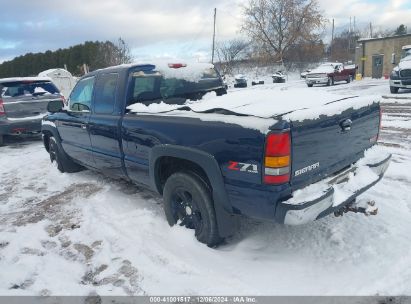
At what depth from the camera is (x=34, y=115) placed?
9508 mm

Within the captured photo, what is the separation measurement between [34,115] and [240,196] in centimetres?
799

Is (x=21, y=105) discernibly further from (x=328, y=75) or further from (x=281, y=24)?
(x=281, y=24)

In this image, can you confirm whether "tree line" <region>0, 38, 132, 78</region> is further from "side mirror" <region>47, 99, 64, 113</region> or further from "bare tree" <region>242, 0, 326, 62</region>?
"side mirror" <region>47, 99, 64, 113</region>

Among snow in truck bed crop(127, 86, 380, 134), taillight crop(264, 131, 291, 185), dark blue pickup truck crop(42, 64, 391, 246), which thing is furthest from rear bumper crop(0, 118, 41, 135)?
taillight crop(264, 131, 291, 185)

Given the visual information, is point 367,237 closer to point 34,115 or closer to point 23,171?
point 23,171

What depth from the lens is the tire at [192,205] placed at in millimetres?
3516

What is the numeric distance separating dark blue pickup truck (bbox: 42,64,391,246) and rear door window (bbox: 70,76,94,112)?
0.70 feet

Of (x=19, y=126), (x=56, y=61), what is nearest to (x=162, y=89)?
(x=19, y=126)

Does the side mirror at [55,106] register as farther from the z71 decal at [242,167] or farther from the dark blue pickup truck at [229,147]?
the z71 decal at [242,167]

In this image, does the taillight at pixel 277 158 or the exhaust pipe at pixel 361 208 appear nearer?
the taillight at pixel 277 158

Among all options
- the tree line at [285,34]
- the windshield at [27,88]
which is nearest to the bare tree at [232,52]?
the tree line at [285,34]

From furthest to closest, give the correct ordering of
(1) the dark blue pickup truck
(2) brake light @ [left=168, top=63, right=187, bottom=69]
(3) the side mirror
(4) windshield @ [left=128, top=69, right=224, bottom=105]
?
1. (3) the side mirror
2. (2) brake light @ [left=168, top=63, right=187, bottom=69]
3. (4) windshield @ [left=128, top=69, right=224, bottom=105]
4. (1) the dark blue pickup truck

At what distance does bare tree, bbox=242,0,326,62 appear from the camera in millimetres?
46062

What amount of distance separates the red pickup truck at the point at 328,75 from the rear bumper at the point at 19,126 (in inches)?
832
